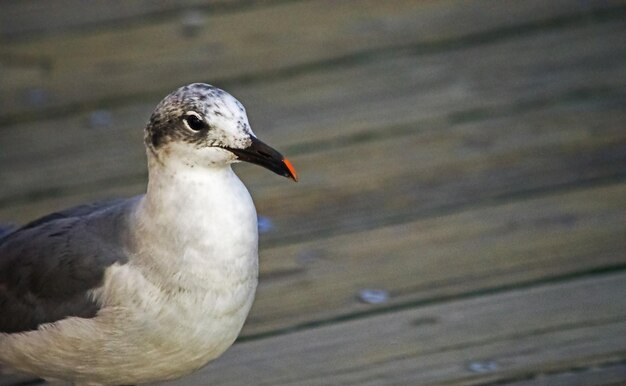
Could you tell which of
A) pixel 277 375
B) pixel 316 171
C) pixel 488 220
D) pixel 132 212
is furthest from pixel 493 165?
pixel 132 212

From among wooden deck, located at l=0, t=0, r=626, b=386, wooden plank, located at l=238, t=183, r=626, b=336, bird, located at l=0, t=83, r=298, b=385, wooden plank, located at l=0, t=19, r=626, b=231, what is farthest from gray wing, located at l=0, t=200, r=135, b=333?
wooden plank, located at l=0, t=19, r=626, b=231

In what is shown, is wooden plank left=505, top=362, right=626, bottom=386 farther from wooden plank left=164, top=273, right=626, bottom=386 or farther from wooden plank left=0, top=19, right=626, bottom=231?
wooden plank left=0, top=19, right=626, bottom=231

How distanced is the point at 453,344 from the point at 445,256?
0.95 feet

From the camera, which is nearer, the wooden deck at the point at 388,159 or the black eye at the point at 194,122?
the black eye at the point at 194,122

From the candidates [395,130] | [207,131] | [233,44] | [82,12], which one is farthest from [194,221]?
[82,12]

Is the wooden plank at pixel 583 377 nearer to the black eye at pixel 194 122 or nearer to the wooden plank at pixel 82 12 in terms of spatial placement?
the black eye at pixel 194 122

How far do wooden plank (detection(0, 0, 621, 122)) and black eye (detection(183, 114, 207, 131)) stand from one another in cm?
131

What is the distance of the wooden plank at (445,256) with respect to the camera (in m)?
2.67

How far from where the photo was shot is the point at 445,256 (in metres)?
2.76

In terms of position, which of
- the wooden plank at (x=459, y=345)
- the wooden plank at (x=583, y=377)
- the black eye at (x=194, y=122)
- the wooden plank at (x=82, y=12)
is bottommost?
the wooden plank at (x=583, y=377)

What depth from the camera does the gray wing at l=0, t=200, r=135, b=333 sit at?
7.13ft

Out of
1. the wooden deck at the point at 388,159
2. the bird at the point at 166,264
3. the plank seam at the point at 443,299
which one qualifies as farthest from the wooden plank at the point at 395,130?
the bird at the point at 166,264

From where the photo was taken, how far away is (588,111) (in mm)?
3170

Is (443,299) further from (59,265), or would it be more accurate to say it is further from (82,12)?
(82,12)
